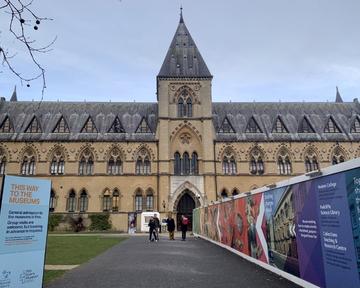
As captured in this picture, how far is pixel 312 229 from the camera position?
7.96m

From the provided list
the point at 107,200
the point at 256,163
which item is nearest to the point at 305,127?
the point at 256,163

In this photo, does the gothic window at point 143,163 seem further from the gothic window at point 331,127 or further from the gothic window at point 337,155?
the gothic window at point 331,127

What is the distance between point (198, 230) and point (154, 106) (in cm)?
2060

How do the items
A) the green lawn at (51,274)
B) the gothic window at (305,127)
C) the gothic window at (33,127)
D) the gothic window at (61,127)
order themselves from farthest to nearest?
the gothic window at (305,127) → the gothic window at (61,127) → the gothic window at (33,127) → the green lawn at (51,274)

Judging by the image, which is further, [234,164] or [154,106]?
[154,106]

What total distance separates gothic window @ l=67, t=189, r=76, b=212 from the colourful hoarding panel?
28889 millimetres

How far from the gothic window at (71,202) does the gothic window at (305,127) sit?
93.0ft

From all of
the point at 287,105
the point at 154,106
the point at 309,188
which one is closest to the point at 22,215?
the point at 309,188

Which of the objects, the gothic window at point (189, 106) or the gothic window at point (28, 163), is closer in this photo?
the gothic window at point (28, 163)

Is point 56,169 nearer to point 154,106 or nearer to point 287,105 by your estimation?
point 154,106

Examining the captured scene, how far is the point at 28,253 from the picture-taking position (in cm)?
726

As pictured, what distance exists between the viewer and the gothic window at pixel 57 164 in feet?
129

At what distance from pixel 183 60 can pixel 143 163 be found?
46.3ft

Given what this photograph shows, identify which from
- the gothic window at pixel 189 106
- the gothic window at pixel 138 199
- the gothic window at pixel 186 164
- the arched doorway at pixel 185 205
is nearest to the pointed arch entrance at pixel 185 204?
the arched doorway at pixel 185 205
